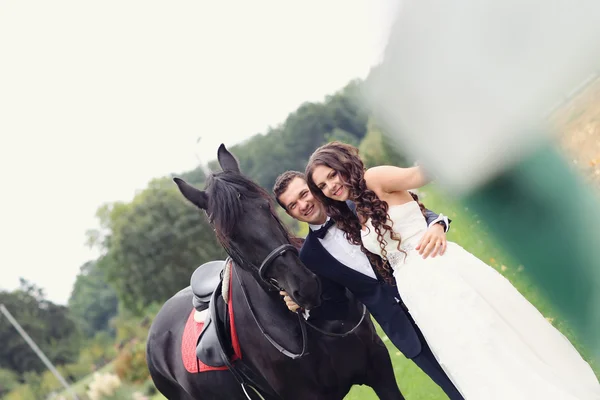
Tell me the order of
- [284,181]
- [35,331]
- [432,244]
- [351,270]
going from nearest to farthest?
1. [432,244]
2. [351,270]
3. [284,181]
4. [35,331]

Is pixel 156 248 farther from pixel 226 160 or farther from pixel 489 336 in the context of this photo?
pixel 489 336

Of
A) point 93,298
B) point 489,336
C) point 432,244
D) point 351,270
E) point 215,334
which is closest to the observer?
point 489,336

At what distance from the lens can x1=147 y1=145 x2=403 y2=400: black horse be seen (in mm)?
2766

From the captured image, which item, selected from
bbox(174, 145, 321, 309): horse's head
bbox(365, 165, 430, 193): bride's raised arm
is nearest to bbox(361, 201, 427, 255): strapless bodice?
bbox(365, 165, 430, 193): bride's raised arm

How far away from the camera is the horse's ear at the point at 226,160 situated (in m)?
3.17

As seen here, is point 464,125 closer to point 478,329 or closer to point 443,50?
point 443,50

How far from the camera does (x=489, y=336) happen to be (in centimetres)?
200

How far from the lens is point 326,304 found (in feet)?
10.3

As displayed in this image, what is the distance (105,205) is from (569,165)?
3124 cm

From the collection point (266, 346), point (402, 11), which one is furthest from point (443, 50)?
point (266, 346)

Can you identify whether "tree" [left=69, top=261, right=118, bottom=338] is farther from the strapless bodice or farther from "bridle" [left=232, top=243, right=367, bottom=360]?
the strapless bodice

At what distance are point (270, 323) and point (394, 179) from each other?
4.83 ft

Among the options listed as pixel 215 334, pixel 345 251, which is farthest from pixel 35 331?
pixel 345 251

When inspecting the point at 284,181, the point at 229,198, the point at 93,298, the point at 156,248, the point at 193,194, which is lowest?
the point at 284,181
